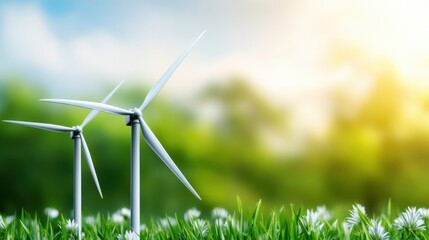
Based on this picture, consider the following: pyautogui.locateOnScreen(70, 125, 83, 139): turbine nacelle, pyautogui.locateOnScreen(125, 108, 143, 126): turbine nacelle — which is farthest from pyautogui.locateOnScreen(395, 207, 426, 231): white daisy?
pyautogui.locateOnScreen(70, 125, 83, 139): turbine nacelle

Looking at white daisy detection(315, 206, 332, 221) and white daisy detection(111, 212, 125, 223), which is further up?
white daisy detection(111, 212, 125, 223)

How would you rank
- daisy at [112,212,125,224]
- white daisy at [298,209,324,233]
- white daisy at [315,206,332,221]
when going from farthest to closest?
daisy at [112,212,125,224]
white daisy at [315,206,332,221]
white daisy at [298,209,324,233]

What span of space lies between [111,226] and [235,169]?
6573 mm

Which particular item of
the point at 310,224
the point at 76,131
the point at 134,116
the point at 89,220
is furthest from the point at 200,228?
the point at 89,220

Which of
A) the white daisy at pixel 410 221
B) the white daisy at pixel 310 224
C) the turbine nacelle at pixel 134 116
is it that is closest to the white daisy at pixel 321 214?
the white daisy at pixel 310 224

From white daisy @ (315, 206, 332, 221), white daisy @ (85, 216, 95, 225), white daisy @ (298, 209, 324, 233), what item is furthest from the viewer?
white daisy @ (85, 216, 95, 225)

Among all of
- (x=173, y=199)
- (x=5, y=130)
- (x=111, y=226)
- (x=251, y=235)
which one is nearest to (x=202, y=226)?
(x=251, y=235)

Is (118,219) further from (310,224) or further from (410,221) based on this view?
(410,221)

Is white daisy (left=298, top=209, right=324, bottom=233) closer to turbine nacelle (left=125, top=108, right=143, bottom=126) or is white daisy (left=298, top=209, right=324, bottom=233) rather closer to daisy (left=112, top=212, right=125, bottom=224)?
turbine nacelle (left=125, top=108, right=143, bottom=126)

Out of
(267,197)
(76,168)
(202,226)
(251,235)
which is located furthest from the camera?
(267,197)

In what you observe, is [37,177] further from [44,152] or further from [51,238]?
[51,238]

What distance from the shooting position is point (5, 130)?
542 inches

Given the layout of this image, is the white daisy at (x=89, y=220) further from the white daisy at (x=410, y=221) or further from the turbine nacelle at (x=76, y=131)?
the white daisy at (x=410, y=221)

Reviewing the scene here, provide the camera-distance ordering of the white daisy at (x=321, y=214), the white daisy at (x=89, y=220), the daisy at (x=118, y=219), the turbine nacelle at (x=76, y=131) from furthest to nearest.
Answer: the daisy at (x=118, y=219) < the white daisy at (x=89, y=220) < the turbine nacelle at (x=76, y=131) < the white daisy at (x=321, y=214)
